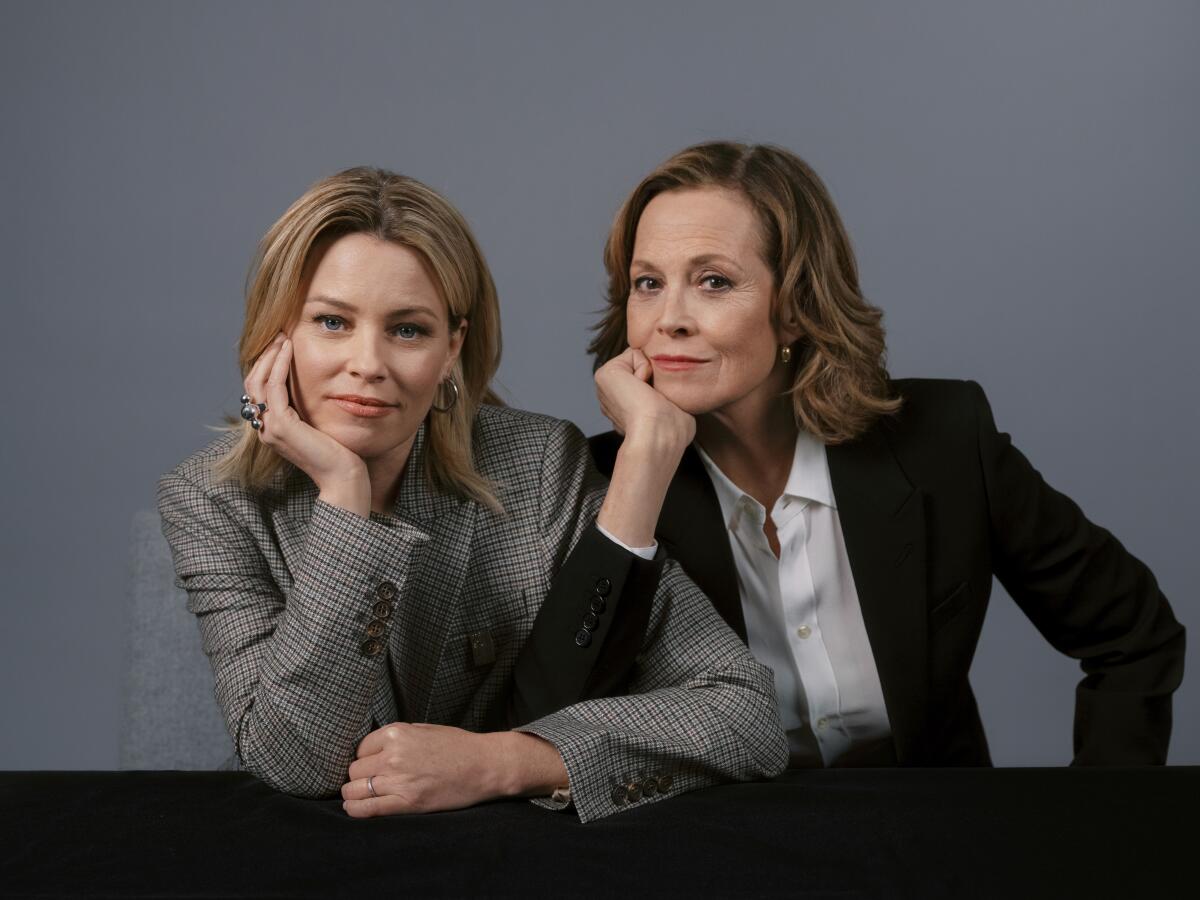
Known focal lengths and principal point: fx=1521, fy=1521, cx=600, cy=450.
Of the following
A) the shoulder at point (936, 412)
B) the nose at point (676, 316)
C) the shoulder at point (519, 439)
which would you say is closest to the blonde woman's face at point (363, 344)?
the shoulder at point (519, 439)

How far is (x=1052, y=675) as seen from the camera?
4223mm

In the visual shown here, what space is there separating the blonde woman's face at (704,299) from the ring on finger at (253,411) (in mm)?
725

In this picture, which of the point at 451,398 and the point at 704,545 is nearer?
the point at 451,398

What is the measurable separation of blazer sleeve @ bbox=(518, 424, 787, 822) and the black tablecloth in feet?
0.14

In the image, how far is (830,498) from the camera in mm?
2744

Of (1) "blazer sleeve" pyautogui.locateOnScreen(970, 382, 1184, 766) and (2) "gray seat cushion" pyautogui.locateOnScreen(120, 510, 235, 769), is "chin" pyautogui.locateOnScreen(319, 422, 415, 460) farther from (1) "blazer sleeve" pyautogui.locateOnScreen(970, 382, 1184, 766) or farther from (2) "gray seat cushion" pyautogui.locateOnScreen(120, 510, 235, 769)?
(1) "blazer sleeve" pyautogui.locateOnScreen(970, 382, 1184, 766)

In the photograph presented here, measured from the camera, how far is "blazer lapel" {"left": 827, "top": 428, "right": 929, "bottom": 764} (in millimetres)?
2672

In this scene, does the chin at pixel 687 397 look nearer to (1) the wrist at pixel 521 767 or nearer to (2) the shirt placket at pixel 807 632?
(2) the shirt placket at pixel 807 632

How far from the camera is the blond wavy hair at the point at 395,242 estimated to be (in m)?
2.29

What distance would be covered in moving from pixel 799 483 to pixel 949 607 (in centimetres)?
35

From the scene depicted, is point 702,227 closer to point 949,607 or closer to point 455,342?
point 455,342

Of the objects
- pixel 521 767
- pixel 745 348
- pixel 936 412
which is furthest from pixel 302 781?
pixel 936 412

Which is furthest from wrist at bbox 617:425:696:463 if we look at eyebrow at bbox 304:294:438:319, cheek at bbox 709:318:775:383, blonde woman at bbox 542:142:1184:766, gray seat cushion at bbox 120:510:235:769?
gray seat cushion at bbox 120:510:235:769

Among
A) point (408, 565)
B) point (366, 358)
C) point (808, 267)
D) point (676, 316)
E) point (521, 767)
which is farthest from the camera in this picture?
point (808, 267)
